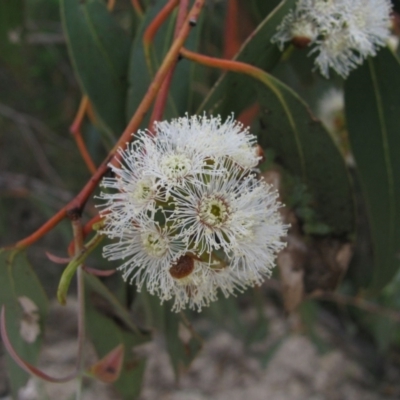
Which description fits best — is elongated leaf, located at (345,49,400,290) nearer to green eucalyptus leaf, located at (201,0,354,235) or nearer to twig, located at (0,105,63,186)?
green eucalyptus leaf, located at (201,0,354,235)

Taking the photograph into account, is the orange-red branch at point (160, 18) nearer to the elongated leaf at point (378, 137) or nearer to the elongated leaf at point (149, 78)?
the elongated leaf at point (149, 78)

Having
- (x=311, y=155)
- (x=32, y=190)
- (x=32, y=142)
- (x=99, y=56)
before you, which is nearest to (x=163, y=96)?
(x=311, y=155)

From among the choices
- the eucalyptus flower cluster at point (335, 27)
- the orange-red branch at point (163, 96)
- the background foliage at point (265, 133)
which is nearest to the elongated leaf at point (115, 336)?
the background foliage at point (265, 133)

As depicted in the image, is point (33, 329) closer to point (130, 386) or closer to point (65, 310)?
point (130, 386)

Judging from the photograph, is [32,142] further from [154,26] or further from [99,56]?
[154,26]

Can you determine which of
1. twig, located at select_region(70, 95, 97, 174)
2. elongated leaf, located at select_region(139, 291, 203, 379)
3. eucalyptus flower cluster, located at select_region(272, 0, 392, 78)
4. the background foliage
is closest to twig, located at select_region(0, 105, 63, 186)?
the background foliage

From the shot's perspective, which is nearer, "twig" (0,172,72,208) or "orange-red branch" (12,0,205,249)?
"orange-red branch" (12,0,205,249)
